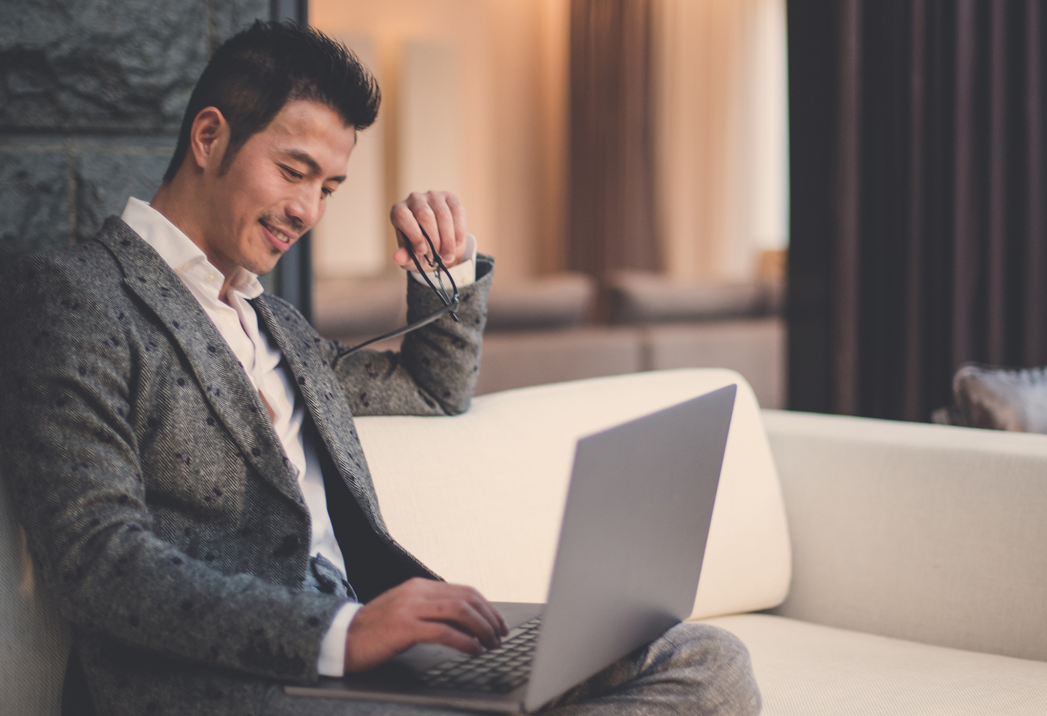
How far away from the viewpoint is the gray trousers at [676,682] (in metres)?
0.83

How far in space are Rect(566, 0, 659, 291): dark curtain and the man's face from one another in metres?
5.69

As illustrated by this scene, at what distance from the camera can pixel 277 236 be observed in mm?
1013

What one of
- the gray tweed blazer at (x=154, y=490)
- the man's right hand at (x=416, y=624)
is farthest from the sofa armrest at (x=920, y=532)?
the man's right hand at (x=416, y=624)

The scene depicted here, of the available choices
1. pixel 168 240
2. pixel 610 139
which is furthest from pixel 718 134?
pixel 168 240

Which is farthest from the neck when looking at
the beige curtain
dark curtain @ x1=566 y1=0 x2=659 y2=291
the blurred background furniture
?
dark curtain @ x1=566 y1=0 x2=659 y2=291

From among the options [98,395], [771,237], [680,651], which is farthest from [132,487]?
[771,237]

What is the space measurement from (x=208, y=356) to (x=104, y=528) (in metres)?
0.21

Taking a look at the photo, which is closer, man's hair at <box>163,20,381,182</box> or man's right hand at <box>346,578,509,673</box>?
man's right hand at <box>346,578,509,673</box>

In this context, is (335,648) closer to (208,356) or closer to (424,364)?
(208,356)

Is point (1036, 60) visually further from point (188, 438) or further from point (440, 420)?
point (188, 438)

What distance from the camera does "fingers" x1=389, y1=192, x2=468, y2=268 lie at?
47.7 inches

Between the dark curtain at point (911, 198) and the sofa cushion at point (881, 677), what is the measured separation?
1268 mm

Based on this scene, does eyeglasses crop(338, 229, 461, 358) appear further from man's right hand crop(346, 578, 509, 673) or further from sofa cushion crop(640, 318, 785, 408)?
sofa cushion crop(640, 318, 785, 408)

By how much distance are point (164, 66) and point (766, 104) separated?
490cm
